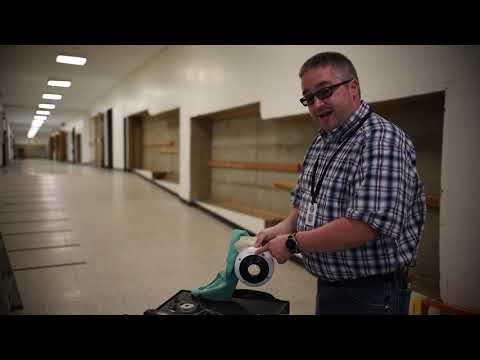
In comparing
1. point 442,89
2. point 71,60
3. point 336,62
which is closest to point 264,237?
point 336,62

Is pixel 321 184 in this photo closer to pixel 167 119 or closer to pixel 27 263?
pixel 27 263

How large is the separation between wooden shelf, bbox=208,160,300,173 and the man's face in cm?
256

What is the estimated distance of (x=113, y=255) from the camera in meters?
3.30

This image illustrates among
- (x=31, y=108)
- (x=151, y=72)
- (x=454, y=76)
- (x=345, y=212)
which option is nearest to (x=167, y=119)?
(x=151, y=72)

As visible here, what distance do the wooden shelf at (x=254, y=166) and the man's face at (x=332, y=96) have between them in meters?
2.56

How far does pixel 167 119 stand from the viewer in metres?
8.58

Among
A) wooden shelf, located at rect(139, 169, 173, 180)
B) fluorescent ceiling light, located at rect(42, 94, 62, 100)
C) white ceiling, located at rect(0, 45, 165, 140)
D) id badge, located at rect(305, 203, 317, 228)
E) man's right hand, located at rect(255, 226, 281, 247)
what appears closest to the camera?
id badge, located at rect(305, 203, 317, 228)

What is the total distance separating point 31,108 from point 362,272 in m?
17.8

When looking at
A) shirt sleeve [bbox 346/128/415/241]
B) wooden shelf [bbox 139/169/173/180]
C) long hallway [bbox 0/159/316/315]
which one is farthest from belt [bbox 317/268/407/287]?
wooden shelf [bbox 139/169/173/180]

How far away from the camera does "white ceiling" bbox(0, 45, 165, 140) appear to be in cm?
714

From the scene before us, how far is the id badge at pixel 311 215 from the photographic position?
1257 mm

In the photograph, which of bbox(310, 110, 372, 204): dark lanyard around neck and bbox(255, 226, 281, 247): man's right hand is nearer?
bbox(310, 110, 372, 204): dark lanyard around neck

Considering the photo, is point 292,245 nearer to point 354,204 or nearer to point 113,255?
point 354,204

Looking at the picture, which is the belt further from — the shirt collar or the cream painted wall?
the cream painted wall
